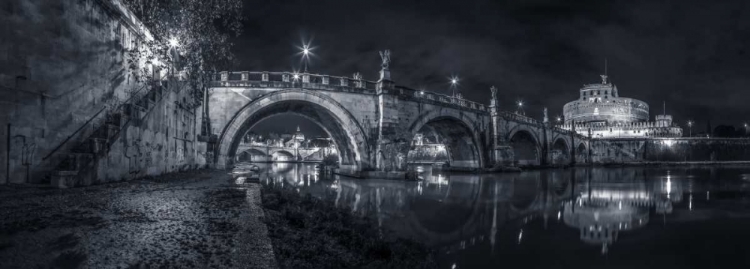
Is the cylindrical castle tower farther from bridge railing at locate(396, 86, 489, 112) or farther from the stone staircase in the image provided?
the stone staircase

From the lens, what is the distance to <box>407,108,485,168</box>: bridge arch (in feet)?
103

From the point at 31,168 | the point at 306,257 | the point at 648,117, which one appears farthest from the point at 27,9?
the point at 648,117

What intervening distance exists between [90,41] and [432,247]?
10.6 metres

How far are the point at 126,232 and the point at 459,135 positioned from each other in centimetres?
3306

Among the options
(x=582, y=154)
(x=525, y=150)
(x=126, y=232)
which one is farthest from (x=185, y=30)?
(x=582, y=154)

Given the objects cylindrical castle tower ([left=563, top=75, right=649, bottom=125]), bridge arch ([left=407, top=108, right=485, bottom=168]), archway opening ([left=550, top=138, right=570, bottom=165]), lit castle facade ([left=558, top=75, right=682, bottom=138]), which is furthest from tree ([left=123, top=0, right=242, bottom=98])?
A: cylindrical castle tower ([left=563, top=75, right=649, bottom=125])

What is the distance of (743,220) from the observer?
10250mm

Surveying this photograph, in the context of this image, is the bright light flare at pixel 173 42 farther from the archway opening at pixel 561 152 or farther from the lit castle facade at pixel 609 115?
the lit castle facade at pixel 609 115

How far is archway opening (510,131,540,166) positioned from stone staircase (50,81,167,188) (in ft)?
147

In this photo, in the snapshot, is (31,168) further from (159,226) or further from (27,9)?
(159,226)

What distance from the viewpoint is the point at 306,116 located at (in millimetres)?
26188

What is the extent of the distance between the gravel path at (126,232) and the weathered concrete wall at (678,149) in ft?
277

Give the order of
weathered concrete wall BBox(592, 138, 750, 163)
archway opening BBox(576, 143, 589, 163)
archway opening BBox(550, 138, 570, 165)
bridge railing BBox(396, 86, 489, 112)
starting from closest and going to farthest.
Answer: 1. bridge railing BBox(396, 86, 489, 112)
2. archway opening BBox(550, 138, 570, 165)
3. archway opening BBox(576, 143, 589, 163)
4. weathered concrete wall BBox(592, 138, 750, 163)

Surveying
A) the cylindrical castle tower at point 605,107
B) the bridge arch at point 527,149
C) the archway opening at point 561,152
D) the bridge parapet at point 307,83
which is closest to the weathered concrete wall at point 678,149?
the archway opening at point 561,152
